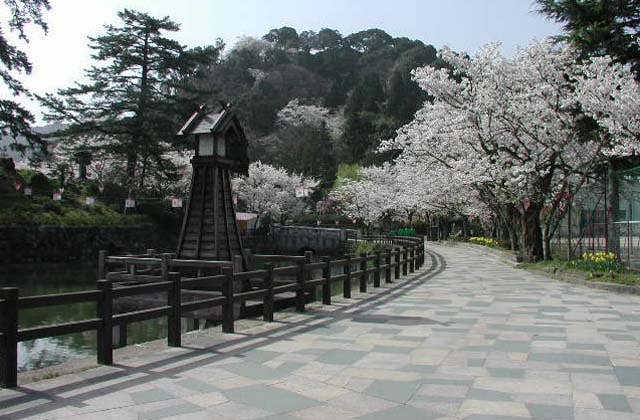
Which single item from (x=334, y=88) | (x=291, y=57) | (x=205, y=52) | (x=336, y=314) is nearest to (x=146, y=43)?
(x=205, y=52)

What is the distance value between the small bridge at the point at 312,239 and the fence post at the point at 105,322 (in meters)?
41.0

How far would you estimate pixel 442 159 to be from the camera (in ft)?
84.6

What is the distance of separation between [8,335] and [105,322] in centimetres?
116

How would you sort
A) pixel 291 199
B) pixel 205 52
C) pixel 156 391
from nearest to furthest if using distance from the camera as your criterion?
pixel 156 391
pixel 205 52
pixel 291 199

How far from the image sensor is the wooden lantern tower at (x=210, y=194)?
14203 mm

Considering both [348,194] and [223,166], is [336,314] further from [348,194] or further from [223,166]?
[348,194]

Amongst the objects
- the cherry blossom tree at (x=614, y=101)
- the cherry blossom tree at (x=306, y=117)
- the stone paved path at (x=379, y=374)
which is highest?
the cherry blossom tree at (x=306, y=117)

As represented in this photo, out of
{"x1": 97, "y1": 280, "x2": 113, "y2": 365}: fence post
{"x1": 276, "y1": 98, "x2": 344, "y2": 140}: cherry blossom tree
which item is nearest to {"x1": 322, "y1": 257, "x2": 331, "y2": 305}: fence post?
{"x1": 97, "y1": 280, "x2": 113, "y2": 365}: fence post

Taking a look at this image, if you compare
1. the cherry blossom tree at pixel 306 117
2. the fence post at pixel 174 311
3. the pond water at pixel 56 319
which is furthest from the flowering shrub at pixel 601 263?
the cherry blossom tree at pixel 306 117

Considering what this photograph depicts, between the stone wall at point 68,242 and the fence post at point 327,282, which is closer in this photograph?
the fence post at point 327,282

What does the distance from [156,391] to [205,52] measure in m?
41.1

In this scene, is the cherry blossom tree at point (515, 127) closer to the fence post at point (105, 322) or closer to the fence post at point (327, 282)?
the fence post at point (327, 282)

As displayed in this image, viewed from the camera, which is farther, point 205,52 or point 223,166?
point 205,52

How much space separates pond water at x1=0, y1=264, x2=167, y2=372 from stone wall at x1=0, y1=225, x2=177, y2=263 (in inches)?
46.0
